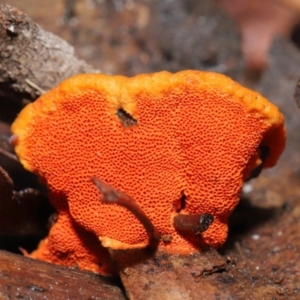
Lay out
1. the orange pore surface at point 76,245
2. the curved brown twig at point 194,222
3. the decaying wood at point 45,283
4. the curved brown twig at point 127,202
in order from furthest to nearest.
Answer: the orange pore surface at point 76,245 → the curved brown twig at point 194,222 → the decaying wood at point 45,283 → the curved brown twig at point 127,202

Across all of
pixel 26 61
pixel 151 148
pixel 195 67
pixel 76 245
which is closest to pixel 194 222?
pixel 151 148

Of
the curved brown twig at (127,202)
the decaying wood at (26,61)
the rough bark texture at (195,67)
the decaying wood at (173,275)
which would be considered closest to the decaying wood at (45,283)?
the rough bark texture at (195,67)

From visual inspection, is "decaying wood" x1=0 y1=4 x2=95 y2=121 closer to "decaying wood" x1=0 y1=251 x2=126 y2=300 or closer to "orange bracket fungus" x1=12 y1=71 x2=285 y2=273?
"orange bracket fungus" x1=12 y1=71 x2=285 y2=273

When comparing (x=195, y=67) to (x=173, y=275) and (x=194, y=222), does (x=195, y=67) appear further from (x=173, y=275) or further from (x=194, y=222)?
(x=173, y=275)

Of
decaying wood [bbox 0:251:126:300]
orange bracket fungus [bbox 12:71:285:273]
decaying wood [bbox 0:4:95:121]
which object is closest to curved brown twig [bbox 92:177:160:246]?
orange bracket fungus [bbox 12:71:285:273]

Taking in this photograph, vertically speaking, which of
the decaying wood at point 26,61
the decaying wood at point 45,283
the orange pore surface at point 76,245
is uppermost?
the decaying wood at point 26,61

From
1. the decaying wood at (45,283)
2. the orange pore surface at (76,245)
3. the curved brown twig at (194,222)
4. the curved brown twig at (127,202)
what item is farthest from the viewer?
the orange pore surface at (76,245)

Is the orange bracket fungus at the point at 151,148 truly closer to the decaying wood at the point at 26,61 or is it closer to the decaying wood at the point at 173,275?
the decaying wood at the point at 173,275
